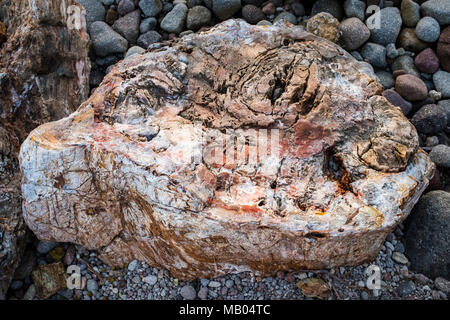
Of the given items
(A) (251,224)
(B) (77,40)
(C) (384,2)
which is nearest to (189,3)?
(B) (77,40)

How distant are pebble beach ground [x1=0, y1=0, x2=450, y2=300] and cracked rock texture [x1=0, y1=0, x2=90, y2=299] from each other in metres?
0.35

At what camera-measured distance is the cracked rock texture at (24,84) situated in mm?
2908

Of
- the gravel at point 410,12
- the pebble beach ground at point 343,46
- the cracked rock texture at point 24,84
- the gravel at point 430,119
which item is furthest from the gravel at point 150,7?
the gravel at point 430,119

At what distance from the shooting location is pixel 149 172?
2.33 m

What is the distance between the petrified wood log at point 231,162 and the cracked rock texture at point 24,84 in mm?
343

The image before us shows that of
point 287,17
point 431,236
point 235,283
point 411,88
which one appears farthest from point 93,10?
point 431,236

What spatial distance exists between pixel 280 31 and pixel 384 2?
1562 millimetres

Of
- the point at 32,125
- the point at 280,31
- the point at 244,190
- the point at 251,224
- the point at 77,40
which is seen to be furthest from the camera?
the point at 77,40

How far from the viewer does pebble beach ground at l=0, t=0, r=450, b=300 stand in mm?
2754

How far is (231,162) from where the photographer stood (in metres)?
2.54

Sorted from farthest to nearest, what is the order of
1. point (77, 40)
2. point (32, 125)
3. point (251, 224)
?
point (77, 40), point (32, 125), point (251, 224)

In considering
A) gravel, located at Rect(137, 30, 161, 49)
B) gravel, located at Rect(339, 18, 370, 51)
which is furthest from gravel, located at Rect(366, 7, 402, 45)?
gravel, located at Rect(137, 30, 161, 49)

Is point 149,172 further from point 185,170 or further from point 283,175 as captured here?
point 283,175

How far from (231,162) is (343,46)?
6.57ft
